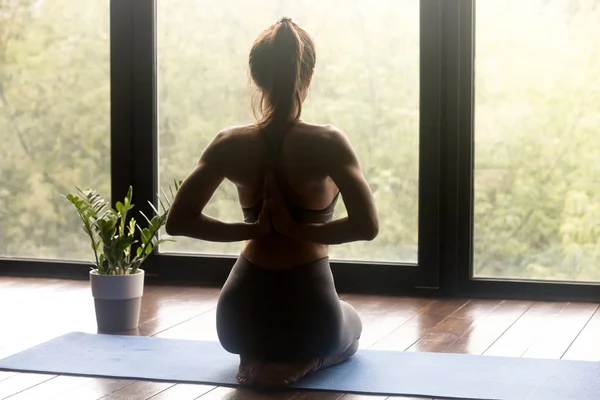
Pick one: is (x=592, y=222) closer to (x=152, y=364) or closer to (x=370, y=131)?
(x=370, y=131)

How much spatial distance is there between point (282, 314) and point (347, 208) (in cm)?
33

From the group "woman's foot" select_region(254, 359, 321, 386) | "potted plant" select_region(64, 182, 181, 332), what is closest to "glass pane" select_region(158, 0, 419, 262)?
"potted plant" select_region(64, 182, 181, 332)

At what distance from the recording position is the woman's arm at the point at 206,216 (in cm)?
257

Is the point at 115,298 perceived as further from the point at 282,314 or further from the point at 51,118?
the point at 51,118

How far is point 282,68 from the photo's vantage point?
8.49ft

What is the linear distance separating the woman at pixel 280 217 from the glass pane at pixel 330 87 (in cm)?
144

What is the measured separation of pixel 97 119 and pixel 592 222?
2.21 metres

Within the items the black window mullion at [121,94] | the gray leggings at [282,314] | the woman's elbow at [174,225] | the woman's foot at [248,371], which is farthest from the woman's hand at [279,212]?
the black window mullion at [121,94]

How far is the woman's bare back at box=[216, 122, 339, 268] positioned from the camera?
8.46ft

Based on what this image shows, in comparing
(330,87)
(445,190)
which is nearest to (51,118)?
(330,87)

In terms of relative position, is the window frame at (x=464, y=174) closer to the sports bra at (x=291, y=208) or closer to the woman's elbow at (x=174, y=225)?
the sports bra at (x=291, y=208)

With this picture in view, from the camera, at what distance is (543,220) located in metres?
3.89

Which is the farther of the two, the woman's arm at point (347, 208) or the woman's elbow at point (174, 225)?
the woman's elbow at point (174, 225)

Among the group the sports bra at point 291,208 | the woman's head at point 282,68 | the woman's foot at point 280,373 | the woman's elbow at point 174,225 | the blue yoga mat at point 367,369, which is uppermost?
the woman's head at point 282,68
